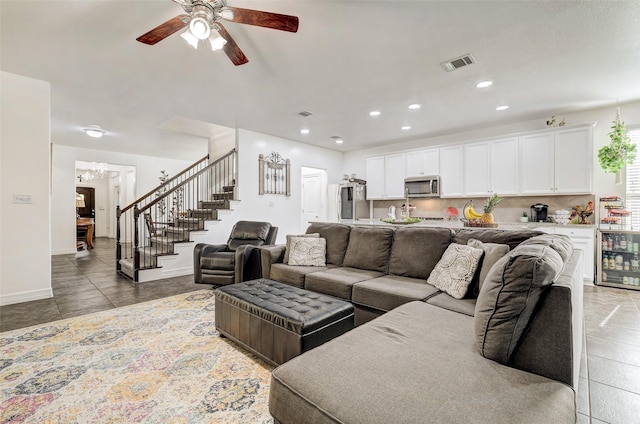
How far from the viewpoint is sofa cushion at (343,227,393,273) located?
297cm

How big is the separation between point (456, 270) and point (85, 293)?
14.9ft

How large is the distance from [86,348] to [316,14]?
329cm

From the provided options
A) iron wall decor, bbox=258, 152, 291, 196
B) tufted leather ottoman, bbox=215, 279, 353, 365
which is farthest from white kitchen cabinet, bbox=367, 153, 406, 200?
tufted leather ottoman, bbox=215, 279, 353, 365

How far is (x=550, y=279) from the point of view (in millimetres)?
1104

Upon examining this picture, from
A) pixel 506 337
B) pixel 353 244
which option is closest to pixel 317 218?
pixel 353 244

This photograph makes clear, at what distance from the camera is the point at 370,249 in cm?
306

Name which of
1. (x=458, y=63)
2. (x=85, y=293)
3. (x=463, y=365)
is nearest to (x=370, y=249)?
(x=463, y=365)

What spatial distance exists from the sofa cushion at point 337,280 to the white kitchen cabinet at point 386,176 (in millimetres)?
3877

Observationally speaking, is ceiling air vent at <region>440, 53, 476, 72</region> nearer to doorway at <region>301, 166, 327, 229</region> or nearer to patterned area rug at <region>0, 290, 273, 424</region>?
patterned area rug at <region>0, 290, 273, 424</region>

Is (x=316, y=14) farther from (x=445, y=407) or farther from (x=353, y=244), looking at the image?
(x=445, y=407)

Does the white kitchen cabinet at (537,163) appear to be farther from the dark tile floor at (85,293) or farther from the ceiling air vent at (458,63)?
the dark tile floor at (85,293)

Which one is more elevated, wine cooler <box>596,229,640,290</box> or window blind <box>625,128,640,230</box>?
window blind <box>625,128,640,230</box>

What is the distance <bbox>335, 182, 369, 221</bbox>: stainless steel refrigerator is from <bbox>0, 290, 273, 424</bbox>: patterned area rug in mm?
4691

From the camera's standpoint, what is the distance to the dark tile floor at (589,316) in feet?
5.53
